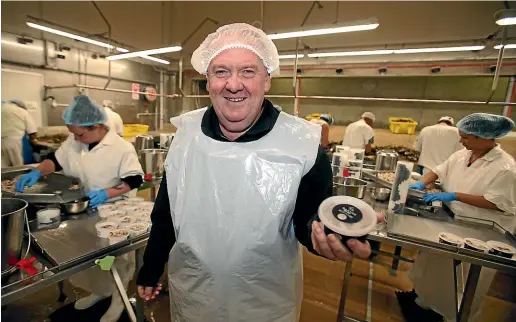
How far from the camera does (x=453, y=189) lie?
2314 millimetres

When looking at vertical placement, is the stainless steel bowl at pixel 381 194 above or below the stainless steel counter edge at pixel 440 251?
above

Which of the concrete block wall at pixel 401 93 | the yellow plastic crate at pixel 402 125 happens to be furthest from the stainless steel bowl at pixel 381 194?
the concrete block wall at pixel 401 93

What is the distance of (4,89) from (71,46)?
1482 mm

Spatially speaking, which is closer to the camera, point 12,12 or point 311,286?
point 311,286

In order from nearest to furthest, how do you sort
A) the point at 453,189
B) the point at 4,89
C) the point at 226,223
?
the point at 226,223, the point at 453,189, the point at 4,89

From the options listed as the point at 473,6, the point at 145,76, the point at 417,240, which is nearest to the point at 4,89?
the point at 145,76

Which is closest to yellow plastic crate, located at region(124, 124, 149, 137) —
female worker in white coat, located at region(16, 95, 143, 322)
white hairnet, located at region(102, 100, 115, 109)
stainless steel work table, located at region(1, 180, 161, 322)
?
white hairnet, located at region(102, 100, 115, 109)

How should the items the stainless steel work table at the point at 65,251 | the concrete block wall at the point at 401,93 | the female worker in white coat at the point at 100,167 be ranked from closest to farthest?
1. the stainless steel work table at the point at 65,251
2. the female worker in white coat at the point at 100,167
3. the concrete block wall at the point at 401,93

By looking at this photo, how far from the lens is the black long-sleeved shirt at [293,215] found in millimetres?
1113

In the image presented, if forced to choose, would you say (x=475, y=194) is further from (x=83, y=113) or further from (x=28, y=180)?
(x=28, y=180)

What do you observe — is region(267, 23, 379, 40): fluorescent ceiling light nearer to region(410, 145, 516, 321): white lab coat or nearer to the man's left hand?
region(410, 145, 516, 321): white lab coat

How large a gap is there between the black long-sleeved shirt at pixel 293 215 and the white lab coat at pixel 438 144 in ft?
13.0

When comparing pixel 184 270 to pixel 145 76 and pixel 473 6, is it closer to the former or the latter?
→ pixel 473 6

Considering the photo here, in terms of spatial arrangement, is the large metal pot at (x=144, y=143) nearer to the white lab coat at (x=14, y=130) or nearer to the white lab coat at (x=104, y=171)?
the white lab coat at (x=104, y=171)
